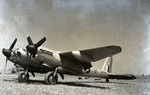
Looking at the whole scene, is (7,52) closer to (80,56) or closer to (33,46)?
(33,46)

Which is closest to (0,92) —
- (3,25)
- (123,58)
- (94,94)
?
(3,25)

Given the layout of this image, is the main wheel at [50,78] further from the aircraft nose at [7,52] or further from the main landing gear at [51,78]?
the aircraft nose at [7,52]

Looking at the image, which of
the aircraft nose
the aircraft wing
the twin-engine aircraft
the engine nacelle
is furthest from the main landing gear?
the aircraft nose

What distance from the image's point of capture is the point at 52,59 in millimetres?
4297

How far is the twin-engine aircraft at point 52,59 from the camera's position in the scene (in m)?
4.07

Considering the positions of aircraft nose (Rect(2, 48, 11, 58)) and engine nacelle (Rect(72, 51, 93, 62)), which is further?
aircraft nose (Rect(2, 48, 11, 58))

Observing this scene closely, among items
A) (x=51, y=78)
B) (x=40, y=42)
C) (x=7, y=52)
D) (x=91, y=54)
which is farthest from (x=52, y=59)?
(x=7, y=52)

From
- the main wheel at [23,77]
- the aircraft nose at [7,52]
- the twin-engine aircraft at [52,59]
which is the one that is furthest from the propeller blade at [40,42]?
the main wheel at [23,77]

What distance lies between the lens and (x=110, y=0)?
379 centimetres

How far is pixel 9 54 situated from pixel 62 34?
1.27 metres

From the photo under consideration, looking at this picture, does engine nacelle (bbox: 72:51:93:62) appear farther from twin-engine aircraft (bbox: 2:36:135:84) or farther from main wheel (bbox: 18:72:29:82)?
main wheel (bbox: 18:72:29:82)

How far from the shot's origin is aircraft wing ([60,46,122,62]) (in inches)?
156

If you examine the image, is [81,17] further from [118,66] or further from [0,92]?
[0,92]

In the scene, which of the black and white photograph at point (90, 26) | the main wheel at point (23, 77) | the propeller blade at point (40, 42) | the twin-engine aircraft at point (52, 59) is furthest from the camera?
the main wheel at point (23, 77)
